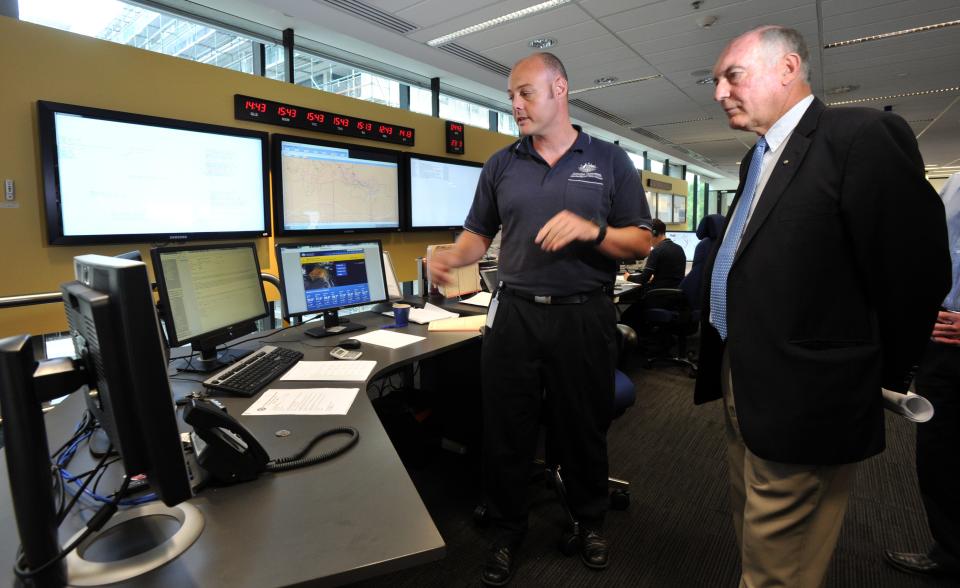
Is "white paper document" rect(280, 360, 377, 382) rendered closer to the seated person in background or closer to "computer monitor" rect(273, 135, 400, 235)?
"computer monitor" rect(273, 135, 400, 235)

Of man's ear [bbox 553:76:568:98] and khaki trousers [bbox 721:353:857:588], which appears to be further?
man's ear [bbox 553:76:568:98]

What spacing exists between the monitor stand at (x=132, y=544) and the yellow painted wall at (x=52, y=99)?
1880mm

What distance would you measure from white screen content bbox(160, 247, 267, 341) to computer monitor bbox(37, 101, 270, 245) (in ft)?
2.87

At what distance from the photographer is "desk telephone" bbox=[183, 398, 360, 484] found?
2.94ft

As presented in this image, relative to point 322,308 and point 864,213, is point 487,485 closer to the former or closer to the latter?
point 322,308

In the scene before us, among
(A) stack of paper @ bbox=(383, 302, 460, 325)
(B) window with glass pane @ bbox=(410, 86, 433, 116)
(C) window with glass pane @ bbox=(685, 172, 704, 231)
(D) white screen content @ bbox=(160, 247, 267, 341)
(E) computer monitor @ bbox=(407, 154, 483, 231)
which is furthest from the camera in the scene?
(C) window with glass pane @ bbox=(685, 172, 704, 231)

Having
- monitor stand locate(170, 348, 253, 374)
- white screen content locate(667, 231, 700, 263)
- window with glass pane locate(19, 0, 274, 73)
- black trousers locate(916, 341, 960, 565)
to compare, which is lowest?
black trousers locate(916, 341, 960, 565)

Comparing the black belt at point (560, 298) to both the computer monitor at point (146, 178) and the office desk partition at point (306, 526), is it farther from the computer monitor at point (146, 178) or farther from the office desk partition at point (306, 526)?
the computer monitor at point (146, 178)

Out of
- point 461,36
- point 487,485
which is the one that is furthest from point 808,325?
point 461,36

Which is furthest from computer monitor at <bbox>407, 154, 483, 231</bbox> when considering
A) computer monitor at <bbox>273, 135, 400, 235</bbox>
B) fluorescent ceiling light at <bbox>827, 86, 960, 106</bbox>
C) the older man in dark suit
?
fluorescent ceiling light at <bbox>827, 86, 960, 106</bbox>

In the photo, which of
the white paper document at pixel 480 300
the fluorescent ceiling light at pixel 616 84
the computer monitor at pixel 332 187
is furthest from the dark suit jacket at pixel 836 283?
the fluorescent ceiling light at pixel 616 84

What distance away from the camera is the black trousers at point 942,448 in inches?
63.4

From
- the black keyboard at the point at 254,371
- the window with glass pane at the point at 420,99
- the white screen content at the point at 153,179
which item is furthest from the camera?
the window with glass pane at the point at 420,99

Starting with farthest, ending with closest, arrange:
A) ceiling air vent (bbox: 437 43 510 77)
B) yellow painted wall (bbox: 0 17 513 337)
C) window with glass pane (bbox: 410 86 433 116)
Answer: window with glass pane (bbox: 410 86 433 116), ceiling air vent (bbox: 437 43 510 77), yellow painted wall (bbox: 0 17 513 337)
